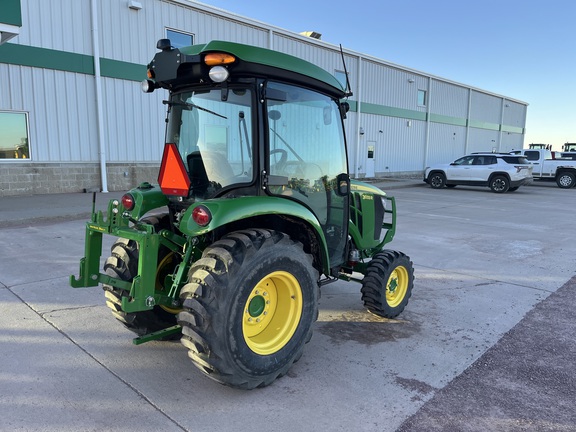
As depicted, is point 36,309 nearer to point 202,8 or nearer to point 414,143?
point 202,8

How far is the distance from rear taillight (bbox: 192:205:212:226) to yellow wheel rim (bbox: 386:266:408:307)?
7.81ft

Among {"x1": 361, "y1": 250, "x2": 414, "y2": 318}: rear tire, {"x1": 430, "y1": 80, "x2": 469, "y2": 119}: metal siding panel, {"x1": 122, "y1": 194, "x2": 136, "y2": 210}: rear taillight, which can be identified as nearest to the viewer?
{"x1": 122, "y1": 194, "x2": 136, "y2": 210}: rear taillight

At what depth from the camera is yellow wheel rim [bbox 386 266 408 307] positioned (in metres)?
4.47

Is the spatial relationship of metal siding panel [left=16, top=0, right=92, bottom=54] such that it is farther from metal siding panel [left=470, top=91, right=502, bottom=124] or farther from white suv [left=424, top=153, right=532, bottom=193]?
metal siding panel [left=470, top=91, right=502, bottom=124]

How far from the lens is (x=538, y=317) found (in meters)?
4.57

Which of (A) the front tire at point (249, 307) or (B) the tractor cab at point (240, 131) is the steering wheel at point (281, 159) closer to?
(B) the tractor cab at point (240, 131)

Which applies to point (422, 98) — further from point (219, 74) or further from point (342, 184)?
point (219, 74)

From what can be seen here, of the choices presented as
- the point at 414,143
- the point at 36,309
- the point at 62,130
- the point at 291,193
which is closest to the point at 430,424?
the point at 291,193

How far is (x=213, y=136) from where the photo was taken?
10.7ft

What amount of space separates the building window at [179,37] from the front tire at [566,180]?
787 inches

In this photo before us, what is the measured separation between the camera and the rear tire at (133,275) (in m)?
3.38

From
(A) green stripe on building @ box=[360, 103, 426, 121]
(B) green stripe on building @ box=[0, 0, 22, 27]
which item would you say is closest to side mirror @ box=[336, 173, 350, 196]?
(B) green stripe on building @ box=[0, 0, 22, 27]

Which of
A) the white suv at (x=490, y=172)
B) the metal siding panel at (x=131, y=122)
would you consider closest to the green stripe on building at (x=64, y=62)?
the metal siding panel at (x=131, y=122)

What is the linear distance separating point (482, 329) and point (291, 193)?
7.99ft
